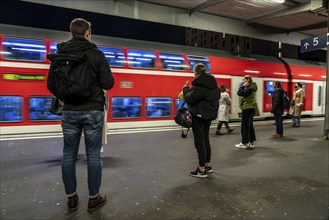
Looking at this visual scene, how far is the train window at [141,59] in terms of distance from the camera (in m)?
8.03

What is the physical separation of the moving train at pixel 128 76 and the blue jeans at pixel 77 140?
5.05 meters

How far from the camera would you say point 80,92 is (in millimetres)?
2279

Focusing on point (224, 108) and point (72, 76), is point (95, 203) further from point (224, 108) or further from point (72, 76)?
A: point (224, 108)

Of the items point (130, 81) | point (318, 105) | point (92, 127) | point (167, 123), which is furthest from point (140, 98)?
point (318, 105)

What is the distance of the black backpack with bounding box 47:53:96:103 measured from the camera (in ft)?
7.47

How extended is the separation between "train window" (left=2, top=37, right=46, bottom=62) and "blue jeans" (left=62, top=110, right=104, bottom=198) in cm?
521

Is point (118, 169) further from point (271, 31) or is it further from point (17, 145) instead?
point (271, 31)

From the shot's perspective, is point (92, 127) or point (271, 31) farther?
point (271, 31)

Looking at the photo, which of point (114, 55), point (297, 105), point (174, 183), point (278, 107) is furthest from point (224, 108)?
point (174, 183)

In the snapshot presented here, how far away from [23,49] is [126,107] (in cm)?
330

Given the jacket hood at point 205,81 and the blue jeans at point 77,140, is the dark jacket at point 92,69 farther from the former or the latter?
the jacket hood at point 205,81

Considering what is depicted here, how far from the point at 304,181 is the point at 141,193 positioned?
234 centimetres

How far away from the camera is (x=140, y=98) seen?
27.0 ft

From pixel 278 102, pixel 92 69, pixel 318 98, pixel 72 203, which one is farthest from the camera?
pixel 318 98
